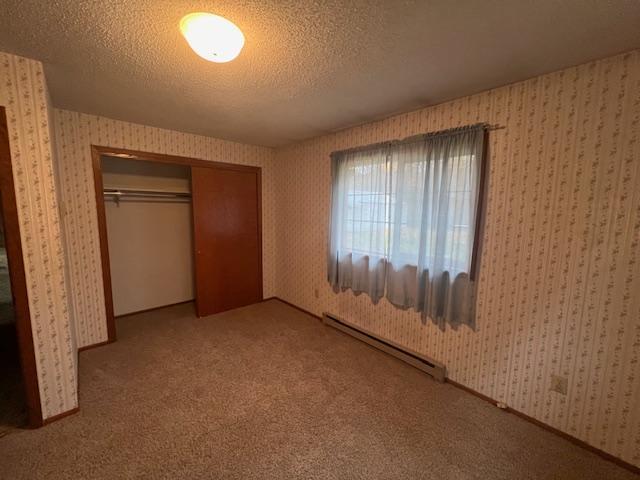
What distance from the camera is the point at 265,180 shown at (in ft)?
13.0

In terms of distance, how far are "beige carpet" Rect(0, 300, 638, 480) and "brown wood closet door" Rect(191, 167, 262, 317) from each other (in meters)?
1.05

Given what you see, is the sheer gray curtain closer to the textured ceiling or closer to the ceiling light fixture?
the textured ceiling

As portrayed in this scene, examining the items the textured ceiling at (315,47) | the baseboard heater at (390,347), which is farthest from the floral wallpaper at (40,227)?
the baseboard heater at (390,347)

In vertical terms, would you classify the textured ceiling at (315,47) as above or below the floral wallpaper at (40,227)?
above

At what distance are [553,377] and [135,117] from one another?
4.11 meters

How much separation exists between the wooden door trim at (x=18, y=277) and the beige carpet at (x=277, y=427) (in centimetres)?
25

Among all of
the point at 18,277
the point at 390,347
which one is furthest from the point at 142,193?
the point at 390,347

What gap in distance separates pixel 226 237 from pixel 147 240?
105 cm

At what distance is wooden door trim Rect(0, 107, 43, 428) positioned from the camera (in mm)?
1552

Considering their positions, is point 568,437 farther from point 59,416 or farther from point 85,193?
point 85,193

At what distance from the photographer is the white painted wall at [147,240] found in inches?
132

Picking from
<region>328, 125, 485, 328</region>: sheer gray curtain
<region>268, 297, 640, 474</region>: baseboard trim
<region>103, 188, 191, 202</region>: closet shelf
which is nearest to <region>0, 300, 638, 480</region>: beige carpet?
<region>268, 297, 640, 474</region>: baseboard trim

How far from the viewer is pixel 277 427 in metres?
1.76

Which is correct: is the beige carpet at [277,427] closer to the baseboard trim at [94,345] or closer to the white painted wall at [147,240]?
the baseboard trim at [94,345]
